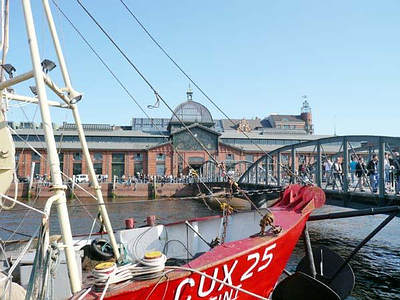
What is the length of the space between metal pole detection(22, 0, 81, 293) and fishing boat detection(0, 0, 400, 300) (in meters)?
0.01

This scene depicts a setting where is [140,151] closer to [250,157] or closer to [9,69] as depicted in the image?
[250,157]

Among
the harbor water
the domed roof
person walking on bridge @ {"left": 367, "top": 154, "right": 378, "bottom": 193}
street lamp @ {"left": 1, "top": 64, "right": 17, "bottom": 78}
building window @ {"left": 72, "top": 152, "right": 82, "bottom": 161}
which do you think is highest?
the domed roof

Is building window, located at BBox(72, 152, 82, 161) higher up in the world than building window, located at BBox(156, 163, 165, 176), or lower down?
higher up

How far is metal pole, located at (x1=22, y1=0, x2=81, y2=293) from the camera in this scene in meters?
4.05

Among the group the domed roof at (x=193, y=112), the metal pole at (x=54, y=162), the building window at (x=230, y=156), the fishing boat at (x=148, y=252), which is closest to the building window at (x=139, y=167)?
the domed roof at (x=193, y=112)

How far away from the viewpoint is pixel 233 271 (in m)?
5.11

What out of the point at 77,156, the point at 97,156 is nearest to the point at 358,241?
the point at 97,156

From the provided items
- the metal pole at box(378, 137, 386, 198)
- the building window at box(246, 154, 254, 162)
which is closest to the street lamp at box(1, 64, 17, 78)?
the metal pole at box(378, 137, 386, 198)

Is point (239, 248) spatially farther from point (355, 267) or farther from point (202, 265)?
point (355, 267)

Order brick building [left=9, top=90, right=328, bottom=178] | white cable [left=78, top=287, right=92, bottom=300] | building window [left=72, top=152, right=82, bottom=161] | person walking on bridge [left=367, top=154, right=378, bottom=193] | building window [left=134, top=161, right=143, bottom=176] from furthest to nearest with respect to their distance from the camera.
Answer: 1. building window [left=134, top=161, right=143, bottom=176]
2. building window [left=72, top=152, right=82, bottom=161]
3. brick building [left=9, top=90, right=328, bottom=178]
4. person walking on bridge [left=367, top=154, right=378, bottom=193]
5. white cable [left=78, top=287, right=92, bottom=300]

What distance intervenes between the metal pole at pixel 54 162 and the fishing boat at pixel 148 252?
12mm

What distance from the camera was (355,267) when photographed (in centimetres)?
1336

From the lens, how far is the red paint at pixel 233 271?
13.1ft

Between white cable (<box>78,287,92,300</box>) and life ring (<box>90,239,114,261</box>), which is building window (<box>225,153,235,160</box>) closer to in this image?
life ring (<box>90,239,114,261</box>)
